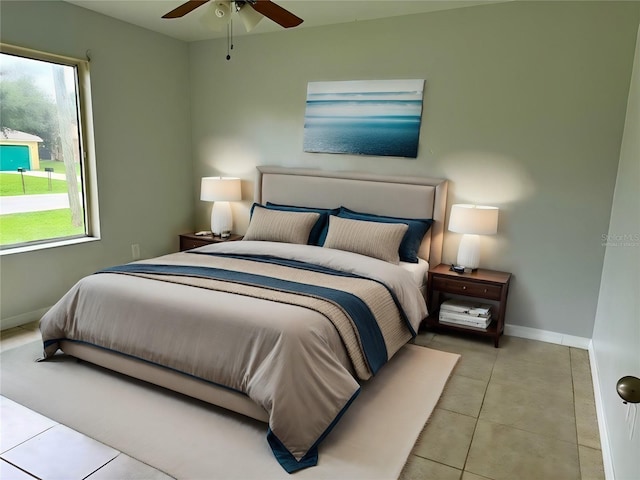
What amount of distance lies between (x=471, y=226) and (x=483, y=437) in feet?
5.43

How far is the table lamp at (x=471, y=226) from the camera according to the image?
3.51 m

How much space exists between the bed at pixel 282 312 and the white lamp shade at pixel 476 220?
13.2 inches

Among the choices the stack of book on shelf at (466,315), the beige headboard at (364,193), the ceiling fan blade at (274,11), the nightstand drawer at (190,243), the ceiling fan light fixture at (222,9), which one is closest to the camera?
the ceiling fan blade at (274,11)

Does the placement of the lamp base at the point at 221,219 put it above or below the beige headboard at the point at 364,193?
below

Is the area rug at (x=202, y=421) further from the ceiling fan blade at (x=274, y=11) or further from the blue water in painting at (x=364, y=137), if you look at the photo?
the ceiling fan blade at (x=274, y=11)

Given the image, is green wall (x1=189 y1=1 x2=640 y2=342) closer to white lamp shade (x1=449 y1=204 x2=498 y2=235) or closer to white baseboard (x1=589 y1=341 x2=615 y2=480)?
white lamp shade (x1=449 y1=204 x2=498 y2=235)

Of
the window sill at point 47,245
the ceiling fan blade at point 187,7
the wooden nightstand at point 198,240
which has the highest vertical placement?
the ceiling fan blade at point 187,7

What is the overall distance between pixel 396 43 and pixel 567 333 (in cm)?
285

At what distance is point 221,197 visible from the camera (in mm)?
4703

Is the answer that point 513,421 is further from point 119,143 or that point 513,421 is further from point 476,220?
point 119,143

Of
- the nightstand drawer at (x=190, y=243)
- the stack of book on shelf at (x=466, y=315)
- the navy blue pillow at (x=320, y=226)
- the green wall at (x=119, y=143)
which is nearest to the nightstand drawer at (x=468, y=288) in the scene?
the stack of book on shelf at (x=466, y=315)

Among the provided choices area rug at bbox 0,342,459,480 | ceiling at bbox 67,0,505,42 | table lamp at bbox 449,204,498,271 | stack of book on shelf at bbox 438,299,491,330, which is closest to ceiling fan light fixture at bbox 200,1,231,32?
ceiling at bbox 67,0,505,42

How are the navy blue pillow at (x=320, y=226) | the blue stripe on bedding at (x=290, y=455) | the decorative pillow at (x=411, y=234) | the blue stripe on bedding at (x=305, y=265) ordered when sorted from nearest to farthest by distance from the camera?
the blue stripe on bedding at (x=290, y=455)
the blue stripe on bedding at (x=305, y=265)
the decorative pillow at (x=411, y=234)
the navy blue pillow at (x=320, y=226)

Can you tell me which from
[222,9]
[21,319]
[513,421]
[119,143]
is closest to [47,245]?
[21,319]
